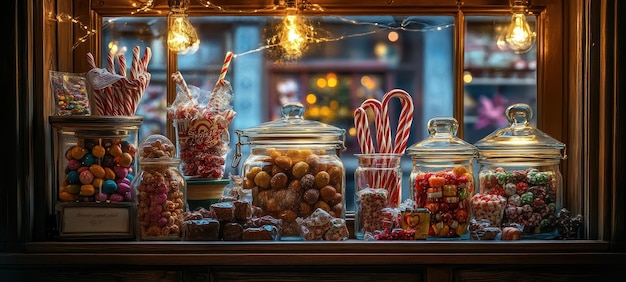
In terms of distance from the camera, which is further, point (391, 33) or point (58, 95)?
A: point (391, 33)

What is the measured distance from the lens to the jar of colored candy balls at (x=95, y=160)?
2188 millimetres

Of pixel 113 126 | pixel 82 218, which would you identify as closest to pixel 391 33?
pixel 113 126

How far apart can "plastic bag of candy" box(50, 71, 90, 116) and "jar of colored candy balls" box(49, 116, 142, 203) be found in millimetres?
53

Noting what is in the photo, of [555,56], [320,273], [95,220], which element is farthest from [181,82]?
[555,56]

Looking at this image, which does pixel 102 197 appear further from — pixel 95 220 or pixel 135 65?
pixel 135 65

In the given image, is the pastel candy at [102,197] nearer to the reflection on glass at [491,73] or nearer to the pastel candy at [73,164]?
the pastel candy at [73,164]

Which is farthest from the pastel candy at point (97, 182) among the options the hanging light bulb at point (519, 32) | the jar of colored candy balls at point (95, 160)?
the hanging light bulb at point (519, 32)

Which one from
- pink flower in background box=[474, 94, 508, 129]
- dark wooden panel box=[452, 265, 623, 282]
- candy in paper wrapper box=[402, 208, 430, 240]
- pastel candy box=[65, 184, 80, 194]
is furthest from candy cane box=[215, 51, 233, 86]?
dark wooden panel box=[452, 265, 623, 282]

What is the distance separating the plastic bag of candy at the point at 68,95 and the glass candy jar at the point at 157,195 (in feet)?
0.64

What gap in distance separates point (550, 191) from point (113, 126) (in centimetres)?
113

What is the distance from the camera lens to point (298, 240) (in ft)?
7.28

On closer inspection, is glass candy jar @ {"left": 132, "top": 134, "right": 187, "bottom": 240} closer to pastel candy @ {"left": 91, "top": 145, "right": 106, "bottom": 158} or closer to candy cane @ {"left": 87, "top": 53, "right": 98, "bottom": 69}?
pastel candy @ {"left": 91, "top": 145, "right": 106, "bottom": 158}

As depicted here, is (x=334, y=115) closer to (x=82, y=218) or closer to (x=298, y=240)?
(x=298, y=240)

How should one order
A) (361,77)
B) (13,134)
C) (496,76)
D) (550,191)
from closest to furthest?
(13,134), (550,191), (496,76), (361,77)
